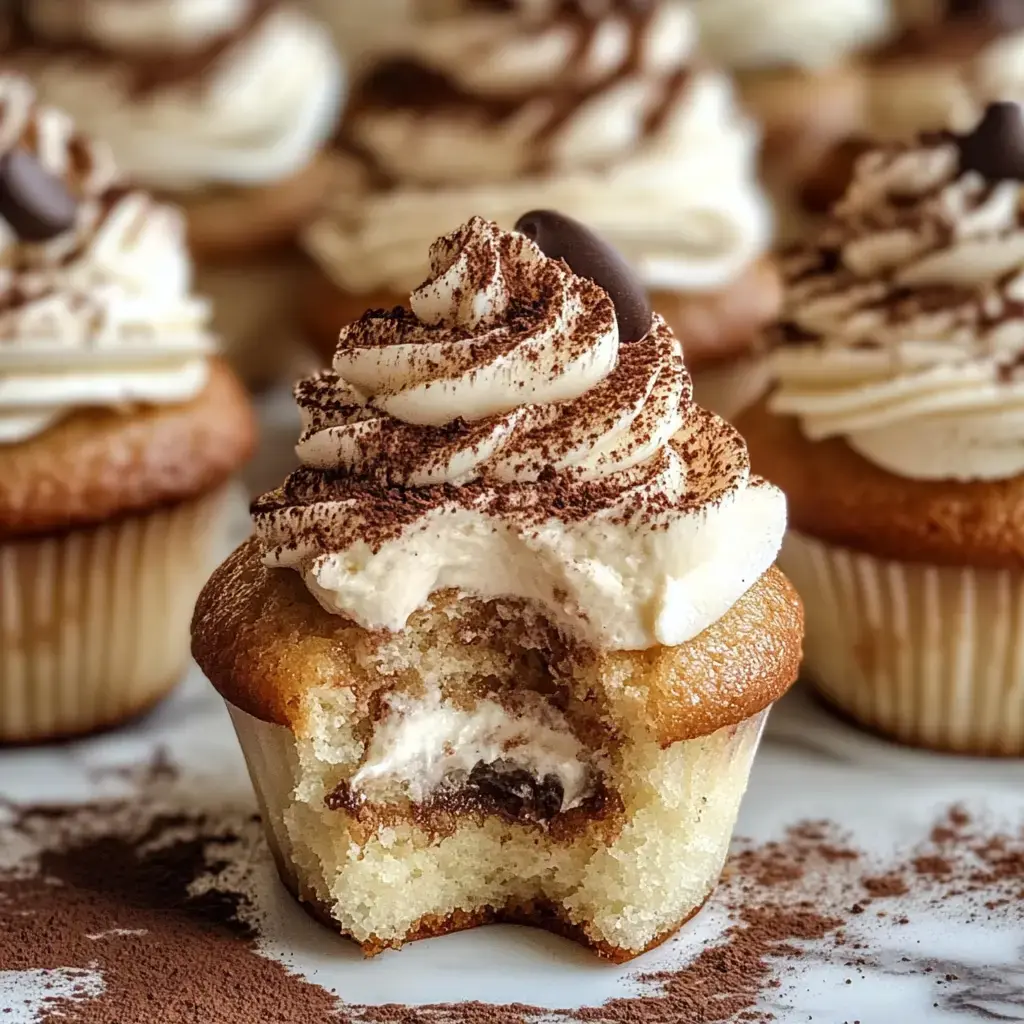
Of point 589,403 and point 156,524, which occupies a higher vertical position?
point 589,403

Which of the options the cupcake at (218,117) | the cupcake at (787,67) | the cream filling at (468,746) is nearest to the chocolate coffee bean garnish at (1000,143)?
the cream filling at (468,746)

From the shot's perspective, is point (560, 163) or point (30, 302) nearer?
point (30, 302)

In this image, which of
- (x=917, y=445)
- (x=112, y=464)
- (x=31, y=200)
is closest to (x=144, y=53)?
(x=31, y=200)

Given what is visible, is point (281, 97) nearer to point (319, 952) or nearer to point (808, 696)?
point (808, 696)

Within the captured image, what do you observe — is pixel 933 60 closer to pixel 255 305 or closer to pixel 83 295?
pixel 255 305

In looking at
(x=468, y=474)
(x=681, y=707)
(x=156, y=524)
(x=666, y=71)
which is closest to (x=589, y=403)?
(x=468, y=474)

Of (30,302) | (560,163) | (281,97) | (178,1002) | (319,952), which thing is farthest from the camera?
(281,97)
